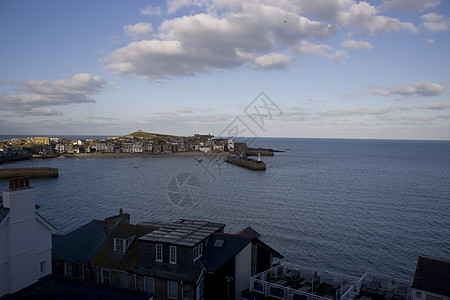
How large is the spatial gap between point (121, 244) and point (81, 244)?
2.70m

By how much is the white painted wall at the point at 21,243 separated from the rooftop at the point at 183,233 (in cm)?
381

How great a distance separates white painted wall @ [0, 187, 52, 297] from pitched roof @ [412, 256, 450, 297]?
1367 cm

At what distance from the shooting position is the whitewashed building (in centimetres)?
1140

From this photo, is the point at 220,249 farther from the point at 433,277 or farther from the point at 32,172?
the point at 32,172

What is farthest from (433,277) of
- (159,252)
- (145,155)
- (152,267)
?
(145,155)

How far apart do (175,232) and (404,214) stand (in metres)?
36.1

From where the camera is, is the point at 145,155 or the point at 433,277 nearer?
the point at 433,277

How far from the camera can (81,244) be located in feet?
52.9

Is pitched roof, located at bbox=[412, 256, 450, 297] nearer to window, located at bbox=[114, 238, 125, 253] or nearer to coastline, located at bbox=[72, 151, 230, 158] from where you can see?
window, located at bbox=[114, 238, 125, 253]

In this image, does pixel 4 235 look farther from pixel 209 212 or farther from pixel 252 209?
pixel 252 209

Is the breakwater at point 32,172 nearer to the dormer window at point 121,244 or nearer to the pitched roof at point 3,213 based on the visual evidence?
the dormer window at point 121,244

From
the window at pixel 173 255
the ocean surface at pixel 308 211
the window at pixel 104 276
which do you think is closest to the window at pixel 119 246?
the window at pixel 104 276

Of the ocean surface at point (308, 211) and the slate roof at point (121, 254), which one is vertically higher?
the slate roof at point (121, 254)

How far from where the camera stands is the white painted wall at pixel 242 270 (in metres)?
14.5
